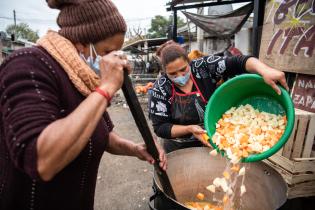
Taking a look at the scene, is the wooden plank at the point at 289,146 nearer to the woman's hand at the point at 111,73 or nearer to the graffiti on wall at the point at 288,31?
the graffiti on wall at the point at 288,31

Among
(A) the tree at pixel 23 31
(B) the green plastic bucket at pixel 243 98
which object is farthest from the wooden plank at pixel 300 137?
(A) the tree at pixel 23 31

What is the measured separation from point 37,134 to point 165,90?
5.89 ft

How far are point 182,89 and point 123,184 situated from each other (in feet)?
8.29

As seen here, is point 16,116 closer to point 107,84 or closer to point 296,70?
point 107,84

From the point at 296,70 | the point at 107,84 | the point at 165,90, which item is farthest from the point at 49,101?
the point at 296,70

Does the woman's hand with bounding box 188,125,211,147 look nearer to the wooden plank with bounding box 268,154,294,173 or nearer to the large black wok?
the large black wok

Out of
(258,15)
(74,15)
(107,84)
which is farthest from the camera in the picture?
(258,15)

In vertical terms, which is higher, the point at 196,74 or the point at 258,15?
the point at 258,15

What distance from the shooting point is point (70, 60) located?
1268mm

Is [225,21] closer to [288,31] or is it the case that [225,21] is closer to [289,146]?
[288,31]

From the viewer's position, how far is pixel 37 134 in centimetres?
100

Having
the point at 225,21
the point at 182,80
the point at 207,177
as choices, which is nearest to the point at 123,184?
the point at 207,177

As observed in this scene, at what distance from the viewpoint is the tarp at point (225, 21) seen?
6.37 metres

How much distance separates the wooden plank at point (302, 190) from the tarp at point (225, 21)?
4.72 m
